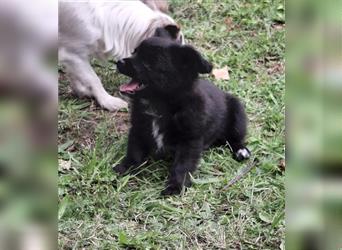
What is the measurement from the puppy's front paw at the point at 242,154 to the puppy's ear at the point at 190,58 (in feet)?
1.89

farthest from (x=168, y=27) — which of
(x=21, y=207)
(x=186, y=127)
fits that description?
(x=21, y=207)

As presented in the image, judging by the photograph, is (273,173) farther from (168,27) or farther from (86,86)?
(86,86)

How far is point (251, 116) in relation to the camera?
11.2 feet

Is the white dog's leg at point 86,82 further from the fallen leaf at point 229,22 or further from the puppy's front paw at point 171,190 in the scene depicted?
the fallen leaf at point 229,22

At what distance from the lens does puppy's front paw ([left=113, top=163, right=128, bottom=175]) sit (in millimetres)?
2848

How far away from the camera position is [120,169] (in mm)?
2865

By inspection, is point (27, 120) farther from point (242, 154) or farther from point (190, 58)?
point (242, 154)

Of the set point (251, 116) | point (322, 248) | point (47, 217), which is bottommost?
point (251, 116)

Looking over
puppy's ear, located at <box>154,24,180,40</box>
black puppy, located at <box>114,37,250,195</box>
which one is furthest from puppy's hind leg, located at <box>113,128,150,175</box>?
puppy's ear, located at <box>154,24,180,40</box>

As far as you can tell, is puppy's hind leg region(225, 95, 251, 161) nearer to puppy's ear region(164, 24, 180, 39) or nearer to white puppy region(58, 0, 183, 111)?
puppy's ear region(164, 24, 180, 39)

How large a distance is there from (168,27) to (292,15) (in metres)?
2.35

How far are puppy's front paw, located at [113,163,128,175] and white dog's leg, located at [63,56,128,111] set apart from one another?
0.76 metres

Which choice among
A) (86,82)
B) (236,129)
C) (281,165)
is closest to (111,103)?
(86,82)

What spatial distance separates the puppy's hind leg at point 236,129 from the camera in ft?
10.1
